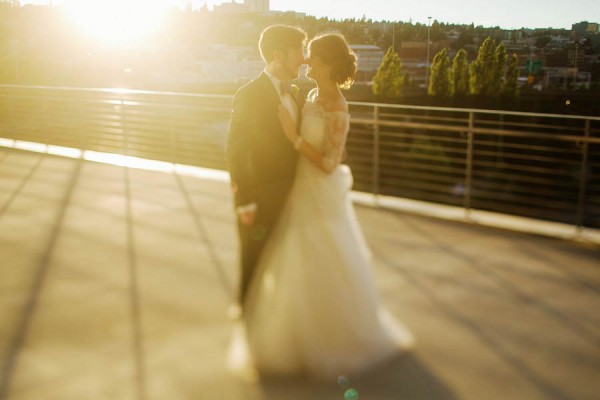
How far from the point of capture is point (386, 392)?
3.06 m

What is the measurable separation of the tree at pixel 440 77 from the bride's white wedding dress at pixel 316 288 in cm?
7167

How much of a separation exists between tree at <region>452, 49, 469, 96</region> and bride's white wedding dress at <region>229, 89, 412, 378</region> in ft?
236

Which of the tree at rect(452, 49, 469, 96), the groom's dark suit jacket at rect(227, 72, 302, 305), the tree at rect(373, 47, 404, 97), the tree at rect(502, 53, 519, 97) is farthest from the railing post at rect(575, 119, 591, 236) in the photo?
the tree at rect(502, 53, 519, 97)

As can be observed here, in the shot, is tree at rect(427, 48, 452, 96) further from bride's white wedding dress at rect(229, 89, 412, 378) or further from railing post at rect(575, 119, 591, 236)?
bride's white wedding dress at rect(229, 89, 412, 378)

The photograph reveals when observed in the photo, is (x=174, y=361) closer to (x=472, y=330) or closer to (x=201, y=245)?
(x=472, y=330)

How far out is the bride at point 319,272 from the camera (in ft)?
10.4

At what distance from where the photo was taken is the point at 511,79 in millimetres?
80000

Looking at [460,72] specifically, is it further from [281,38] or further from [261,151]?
[261,151]

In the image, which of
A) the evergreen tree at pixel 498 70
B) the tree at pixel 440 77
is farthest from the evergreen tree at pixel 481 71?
the tree at pixel 440 77

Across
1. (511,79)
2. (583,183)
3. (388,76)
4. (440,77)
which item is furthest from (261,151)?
(511,79)

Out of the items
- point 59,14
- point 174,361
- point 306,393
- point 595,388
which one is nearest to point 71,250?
point 174,361

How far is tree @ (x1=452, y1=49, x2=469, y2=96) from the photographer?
73.5m

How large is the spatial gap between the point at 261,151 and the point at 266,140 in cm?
5

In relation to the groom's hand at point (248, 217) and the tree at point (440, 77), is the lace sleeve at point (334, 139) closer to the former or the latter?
the groom's hand at point (248, 217)
